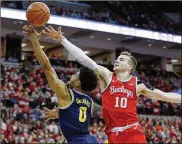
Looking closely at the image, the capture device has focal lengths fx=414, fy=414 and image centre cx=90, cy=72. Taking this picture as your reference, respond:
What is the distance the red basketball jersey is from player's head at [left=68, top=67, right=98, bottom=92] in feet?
1.57

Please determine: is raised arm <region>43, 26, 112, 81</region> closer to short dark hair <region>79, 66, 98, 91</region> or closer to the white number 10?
short dark hair <region>79, 66, 98, 91</region>

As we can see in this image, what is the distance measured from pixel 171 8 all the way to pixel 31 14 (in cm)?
3142

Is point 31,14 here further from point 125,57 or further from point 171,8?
point 171,8

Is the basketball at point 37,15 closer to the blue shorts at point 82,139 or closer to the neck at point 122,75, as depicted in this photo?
the neck at point 122,75

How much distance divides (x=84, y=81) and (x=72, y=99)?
26cm

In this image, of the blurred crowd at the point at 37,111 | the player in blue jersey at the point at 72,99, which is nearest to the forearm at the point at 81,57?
the player in blue jersey at the point at 72,99

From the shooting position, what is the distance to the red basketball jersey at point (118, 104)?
534cm

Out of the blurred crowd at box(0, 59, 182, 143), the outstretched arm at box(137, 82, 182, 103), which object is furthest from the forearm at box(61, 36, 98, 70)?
the blurred crowd at box(0, 59, 182, 143)

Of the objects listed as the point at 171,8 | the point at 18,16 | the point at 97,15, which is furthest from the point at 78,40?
the point at 171,8

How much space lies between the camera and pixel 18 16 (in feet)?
79.8

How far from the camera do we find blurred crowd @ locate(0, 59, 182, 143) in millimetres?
15664

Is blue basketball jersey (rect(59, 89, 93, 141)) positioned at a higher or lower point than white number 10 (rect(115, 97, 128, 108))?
lower

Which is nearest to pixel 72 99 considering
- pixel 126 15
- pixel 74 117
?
pixel 74 117

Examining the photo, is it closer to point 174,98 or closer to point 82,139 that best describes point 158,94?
point 174,98
